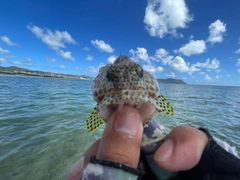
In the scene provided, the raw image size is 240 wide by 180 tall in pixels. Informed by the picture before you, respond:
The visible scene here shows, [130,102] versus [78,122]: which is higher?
[130,102]

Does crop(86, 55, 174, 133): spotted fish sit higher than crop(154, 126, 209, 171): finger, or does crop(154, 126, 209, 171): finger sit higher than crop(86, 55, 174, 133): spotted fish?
crop(86, 55, 174, 133): spotted fish

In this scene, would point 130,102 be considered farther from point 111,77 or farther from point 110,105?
point 111,77

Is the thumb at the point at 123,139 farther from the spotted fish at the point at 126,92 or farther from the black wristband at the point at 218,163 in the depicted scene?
the black wristband at the point at 218,163

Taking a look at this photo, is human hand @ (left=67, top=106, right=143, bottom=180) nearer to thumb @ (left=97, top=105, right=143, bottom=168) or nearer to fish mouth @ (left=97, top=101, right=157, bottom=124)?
Result: thumb @ (left=97, top=105, right=143, bottom=168)

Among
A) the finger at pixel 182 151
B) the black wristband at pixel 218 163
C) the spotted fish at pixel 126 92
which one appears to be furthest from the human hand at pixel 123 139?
the black wristband at pixel 218 163

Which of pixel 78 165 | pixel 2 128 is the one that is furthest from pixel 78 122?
pixel 78 165

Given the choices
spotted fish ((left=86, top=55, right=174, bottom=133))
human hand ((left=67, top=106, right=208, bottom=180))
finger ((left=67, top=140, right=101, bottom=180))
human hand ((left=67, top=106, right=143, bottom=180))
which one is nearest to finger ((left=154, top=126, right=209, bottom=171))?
human hand ((left=67, top=106, right=208, bottom=180))
